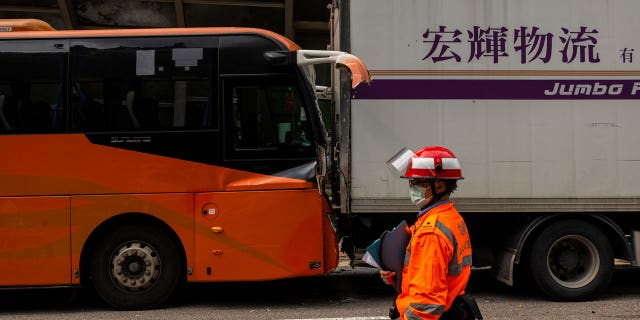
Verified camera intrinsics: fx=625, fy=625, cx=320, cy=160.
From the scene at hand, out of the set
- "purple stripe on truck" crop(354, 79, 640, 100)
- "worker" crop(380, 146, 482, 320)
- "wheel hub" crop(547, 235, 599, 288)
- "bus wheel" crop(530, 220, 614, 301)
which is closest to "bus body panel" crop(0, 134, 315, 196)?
"purple stripe on truck" crop(354, 79, 640, 100)

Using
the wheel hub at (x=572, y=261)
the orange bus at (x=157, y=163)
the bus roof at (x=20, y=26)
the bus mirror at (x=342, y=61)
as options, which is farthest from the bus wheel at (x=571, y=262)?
the bus roof at (x=20, y=26)

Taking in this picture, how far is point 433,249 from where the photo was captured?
2.69m

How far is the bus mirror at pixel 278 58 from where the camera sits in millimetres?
6688

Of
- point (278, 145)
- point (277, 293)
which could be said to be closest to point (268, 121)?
point (278, 145)

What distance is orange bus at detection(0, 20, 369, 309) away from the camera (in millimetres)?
6637

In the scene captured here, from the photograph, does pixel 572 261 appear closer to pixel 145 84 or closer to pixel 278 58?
pixel 278 58

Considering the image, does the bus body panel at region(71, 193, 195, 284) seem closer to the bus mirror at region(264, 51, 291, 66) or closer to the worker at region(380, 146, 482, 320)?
the bus mirror at region(264, 51, 291, 66)

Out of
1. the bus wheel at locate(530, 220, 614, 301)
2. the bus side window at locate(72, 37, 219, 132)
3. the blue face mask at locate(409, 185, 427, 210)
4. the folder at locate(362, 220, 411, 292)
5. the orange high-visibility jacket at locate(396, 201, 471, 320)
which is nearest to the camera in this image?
the orange high-visibility jacket at locate(396, 201, 471, 320)

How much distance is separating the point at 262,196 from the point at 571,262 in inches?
141

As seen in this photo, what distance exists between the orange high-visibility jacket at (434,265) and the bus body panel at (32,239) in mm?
4934

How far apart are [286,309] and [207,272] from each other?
3.18 ft

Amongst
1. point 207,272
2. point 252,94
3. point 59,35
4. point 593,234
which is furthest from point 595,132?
point 59,35

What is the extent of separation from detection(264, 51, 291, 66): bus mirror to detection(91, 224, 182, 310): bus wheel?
2.22m

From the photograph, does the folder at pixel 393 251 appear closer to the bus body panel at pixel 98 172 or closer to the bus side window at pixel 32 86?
the bus body panel at pixel 98 172
